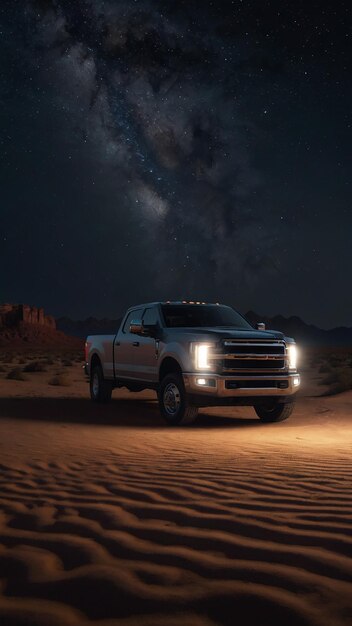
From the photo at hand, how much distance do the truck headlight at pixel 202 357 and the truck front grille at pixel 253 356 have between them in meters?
0.26

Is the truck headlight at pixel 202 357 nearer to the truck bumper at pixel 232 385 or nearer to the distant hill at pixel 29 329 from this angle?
the truck bumper at pixel 232 385

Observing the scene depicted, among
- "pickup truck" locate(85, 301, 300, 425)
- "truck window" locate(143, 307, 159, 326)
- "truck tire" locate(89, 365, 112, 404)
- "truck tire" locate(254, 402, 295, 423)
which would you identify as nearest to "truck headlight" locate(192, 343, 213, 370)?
"pickup truck" locate(85, 301, 300, 425)

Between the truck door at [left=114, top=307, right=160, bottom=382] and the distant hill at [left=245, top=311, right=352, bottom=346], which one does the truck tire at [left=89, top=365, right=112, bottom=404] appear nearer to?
the truck door at [left=114, top=307, right=160, bottom=382]

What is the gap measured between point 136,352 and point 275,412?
3.06 meters

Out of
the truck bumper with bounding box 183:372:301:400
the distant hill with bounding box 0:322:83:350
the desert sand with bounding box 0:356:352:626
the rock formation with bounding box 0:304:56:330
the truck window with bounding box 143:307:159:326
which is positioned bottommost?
the desert sand with bounding box 0:356:352:626

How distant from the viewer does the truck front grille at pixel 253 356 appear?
1127 cm

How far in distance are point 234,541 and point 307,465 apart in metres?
3.14

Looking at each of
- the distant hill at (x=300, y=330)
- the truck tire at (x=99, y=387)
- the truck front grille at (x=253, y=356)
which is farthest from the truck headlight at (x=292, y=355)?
the distant hill at (x=300, y=330)

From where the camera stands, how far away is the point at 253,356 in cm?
1147

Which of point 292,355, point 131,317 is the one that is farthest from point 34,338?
point 292,355

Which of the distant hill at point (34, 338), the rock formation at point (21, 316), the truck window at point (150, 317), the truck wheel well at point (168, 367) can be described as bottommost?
the truck wheel well at point (168, 367)

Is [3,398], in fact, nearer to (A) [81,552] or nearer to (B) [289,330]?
(A) [81,552]

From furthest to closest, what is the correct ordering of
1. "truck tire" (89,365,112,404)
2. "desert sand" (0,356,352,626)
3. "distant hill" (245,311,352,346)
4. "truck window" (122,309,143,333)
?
"distant hill" (245,311,352,346) → "truck tire" (89,365,112,404) → "truck window" (122,309,143,333) → "desert sand" (0,356,352,626)

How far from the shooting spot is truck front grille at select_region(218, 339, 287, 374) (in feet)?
37.0
